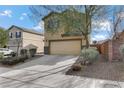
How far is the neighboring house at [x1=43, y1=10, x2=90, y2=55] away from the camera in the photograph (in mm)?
8242

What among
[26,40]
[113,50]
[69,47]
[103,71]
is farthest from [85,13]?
[26,40]

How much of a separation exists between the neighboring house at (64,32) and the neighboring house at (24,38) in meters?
0.71

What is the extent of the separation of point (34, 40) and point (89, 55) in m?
3.39

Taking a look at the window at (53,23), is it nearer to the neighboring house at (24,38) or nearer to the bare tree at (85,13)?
the bare tree at (85,13)

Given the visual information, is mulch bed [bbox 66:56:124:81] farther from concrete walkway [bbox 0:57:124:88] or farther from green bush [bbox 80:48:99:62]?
concrete walkway [bbox 0:57:124:88]

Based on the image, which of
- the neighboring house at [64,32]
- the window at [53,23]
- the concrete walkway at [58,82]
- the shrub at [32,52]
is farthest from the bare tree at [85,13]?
the shrub at [32,52]

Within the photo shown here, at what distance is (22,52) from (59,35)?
8.63 ft

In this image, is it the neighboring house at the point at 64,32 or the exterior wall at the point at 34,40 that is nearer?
the neighboring house at the point at 64,32

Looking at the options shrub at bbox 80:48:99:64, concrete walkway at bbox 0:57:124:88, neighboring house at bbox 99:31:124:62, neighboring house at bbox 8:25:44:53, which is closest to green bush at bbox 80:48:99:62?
shrub at bbox 80:48:99:64

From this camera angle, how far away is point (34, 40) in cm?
1019

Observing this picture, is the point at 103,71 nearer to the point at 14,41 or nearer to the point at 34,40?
the point at 34,40

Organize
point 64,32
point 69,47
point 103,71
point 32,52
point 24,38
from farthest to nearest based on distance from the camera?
point 32,52 < point 24,38 < point 69,47 < point 64,32 < point 103,71

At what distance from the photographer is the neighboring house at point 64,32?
824cm
